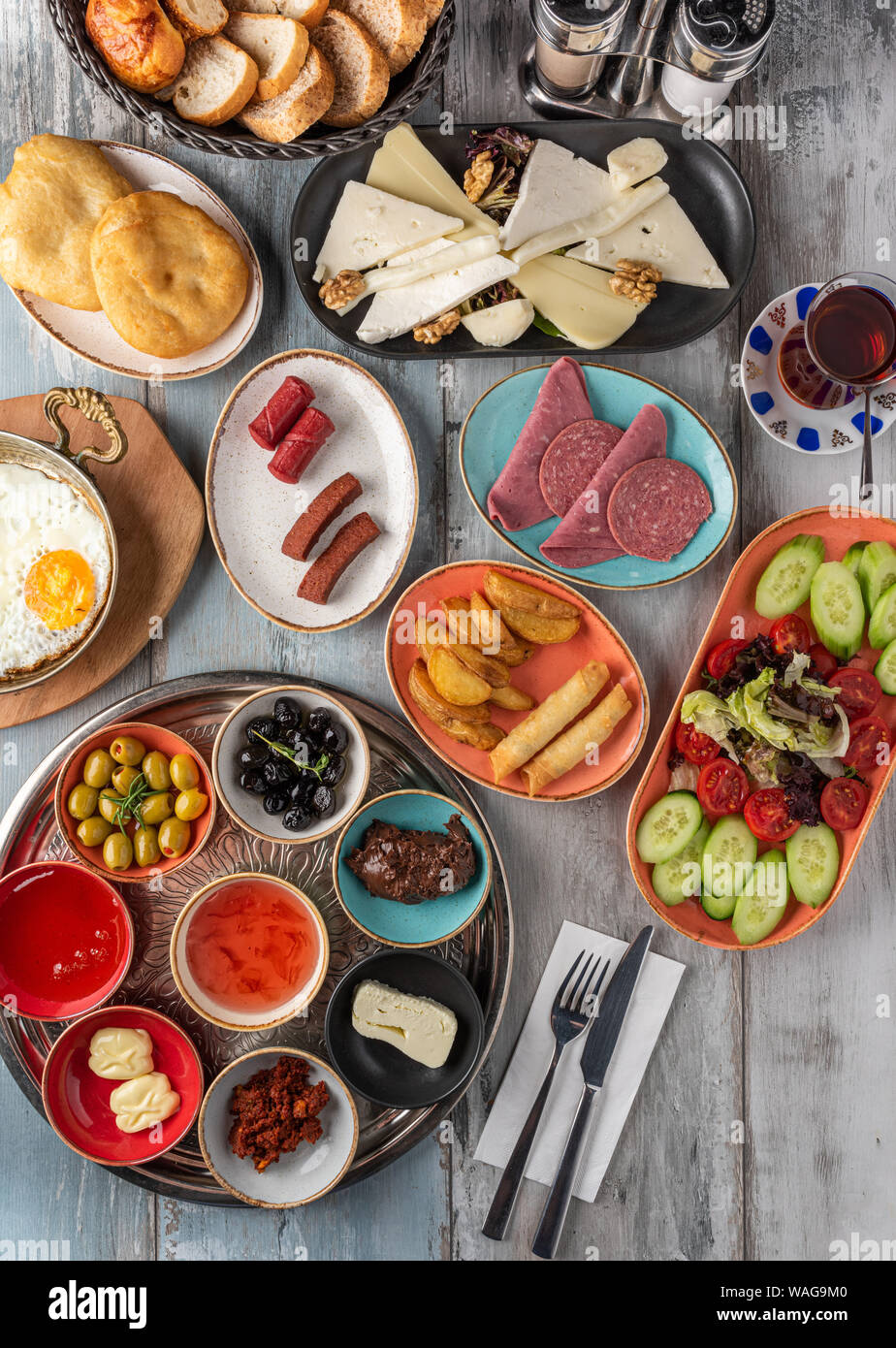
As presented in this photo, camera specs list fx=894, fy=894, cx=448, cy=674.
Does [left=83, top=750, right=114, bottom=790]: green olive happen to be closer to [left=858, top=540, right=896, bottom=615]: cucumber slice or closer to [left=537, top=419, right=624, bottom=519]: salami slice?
[left=537, top=419, right=624, bottom=519]: salami slice

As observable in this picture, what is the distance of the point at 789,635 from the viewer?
2199mm

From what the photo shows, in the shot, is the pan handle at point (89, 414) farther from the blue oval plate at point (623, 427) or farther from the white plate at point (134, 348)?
the blue oval plate at point (623, 427)

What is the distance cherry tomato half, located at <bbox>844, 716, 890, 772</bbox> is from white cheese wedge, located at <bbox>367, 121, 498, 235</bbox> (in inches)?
59.6

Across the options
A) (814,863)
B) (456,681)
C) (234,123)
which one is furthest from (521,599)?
(234,123)

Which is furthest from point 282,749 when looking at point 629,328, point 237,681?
point 629,328

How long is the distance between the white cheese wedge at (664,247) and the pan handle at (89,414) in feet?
3.88

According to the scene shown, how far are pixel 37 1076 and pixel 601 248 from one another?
251 centimetres

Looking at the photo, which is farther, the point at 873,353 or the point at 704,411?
the point at 704,411

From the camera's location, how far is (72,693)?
229 centimetres

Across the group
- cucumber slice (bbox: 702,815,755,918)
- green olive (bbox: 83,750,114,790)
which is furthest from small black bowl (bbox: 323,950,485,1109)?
green olive (bbox: 83,750,114,790)

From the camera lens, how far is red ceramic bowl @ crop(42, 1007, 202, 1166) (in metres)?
2.10

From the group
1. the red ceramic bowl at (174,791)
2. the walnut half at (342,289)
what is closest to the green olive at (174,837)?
the red ceramic bowl at (174,791)
